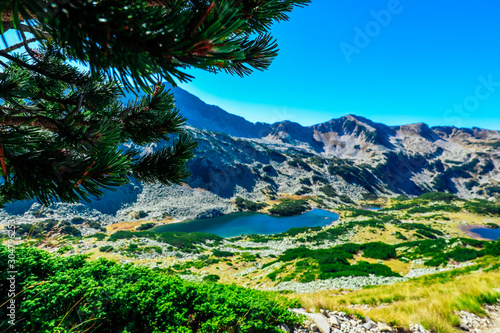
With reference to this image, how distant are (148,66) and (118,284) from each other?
12.7ft

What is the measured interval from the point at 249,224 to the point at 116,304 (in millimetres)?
53888

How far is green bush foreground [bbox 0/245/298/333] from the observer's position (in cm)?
269

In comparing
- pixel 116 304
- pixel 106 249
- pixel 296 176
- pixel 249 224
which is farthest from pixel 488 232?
pixel 106 249

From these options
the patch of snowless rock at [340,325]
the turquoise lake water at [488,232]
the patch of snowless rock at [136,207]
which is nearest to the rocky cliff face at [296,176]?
the patch of snowless rock at [136,207]

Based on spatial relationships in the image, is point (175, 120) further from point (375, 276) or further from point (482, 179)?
point (482, 179)

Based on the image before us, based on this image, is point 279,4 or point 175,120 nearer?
point 279,4

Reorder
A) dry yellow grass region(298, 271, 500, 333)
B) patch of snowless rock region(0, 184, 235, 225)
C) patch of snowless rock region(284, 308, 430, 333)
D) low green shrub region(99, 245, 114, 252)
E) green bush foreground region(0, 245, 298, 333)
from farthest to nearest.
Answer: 1. patch of snowless rock region(0, 184, 235, 225)
2. low green shrub region(99, 245, 114, 252)
3. dry yellow grass region(298, 271, 500, 333)
4. patch of snowless rock region(284, 308, 430, 333)
5. green bush foreground region(0, 245, 298, 333)

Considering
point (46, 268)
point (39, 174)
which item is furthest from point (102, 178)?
point (46, 268)

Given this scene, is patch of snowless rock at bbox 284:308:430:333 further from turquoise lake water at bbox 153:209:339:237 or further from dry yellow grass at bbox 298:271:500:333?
turquoise lake water at bbox 153:209:339:237

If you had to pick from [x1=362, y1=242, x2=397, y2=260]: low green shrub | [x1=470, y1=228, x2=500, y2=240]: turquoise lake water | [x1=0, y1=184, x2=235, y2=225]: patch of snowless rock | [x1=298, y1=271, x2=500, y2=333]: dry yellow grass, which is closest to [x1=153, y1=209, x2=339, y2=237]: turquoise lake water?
[x1=0, y1=184, x2=235, y2=225]: patch of snowless rock

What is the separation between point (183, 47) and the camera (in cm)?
99

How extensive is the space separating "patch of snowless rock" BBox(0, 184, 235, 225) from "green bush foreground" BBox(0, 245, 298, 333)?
56.4 metres

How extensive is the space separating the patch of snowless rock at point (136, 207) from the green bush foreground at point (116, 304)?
5638 cm

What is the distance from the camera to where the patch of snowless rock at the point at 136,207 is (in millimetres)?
47281
